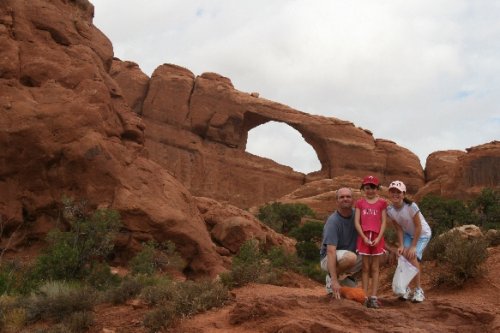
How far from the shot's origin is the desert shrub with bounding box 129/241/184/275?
1336cm

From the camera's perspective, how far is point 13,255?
1491 centimetres

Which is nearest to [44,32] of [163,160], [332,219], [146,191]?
[146,191]

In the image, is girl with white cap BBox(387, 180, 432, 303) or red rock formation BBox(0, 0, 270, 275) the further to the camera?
red rock formation BBox(0, 0, 270, 275)

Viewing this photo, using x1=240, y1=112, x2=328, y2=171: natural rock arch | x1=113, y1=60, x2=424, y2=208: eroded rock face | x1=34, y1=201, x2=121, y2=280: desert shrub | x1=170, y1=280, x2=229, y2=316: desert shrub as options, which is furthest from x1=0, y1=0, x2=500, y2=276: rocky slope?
x1=240, y1=112, x2=328, y2=171: natural rock arch

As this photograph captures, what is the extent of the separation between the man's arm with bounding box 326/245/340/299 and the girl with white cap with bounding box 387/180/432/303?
1.08 metres

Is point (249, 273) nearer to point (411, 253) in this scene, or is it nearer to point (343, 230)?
point (343, 230)

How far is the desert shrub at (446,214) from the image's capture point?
28103mm

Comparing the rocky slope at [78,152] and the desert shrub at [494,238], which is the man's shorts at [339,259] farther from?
the rocky slope at [78,152]

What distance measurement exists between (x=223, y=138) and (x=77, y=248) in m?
37.4

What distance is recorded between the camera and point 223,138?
49.5 m

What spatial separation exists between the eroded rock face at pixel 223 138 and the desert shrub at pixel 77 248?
109 feet

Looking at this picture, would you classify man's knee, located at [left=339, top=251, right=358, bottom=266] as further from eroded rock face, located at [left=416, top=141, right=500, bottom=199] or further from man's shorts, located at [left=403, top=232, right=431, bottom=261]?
eroded rock face, located at [left=416, top=141, right=500, bottom=199]

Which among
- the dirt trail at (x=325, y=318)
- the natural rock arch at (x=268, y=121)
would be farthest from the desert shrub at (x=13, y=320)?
the natural rock arch at (x=268, y=121)

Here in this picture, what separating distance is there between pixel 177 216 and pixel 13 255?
4796 millimetres
